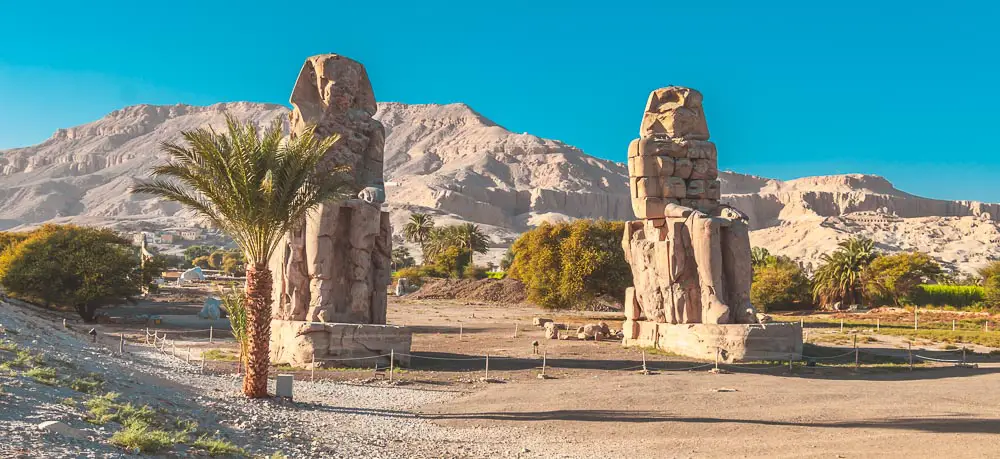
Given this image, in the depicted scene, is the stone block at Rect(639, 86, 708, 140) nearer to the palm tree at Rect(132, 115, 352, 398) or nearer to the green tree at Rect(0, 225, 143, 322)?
the palm tree at Rect(132, 115, 352, 398)

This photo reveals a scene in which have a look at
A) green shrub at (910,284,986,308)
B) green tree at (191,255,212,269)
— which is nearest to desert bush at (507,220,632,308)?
green shrub at (910,284,986,308)

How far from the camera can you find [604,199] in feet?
445

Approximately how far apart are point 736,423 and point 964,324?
2402 centimetres

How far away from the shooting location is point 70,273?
2419 cm

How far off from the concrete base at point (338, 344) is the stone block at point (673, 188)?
20.9ft

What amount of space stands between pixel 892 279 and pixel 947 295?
3.49 meters

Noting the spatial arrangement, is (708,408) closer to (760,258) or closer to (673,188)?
(673,188)

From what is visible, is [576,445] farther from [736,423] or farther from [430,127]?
[430,127]

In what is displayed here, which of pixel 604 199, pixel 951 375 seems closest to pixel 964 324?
pixel 951 375

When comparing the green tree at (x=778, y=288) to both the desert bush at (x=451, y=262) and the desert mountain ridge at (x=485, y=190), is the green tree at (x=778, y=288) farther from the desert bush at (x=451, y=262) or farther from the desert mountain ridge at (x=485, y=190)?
the desert mountain ridge at (x=485, y=190)

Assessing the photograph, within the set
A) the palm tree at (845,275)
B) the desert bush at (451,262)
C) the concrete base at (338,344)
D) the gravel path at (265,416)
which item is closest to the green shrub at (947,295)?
the palm tree at (845,275)

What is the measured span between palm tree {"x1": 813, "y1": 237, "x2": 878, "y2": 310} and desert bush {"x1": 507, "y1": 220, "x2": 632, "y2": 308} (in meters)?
13.2

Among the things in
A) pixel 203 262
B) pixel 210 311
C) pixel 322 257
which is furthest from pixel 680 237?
pixel 203 262

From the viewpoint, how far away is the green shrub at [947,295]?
1494 inches
